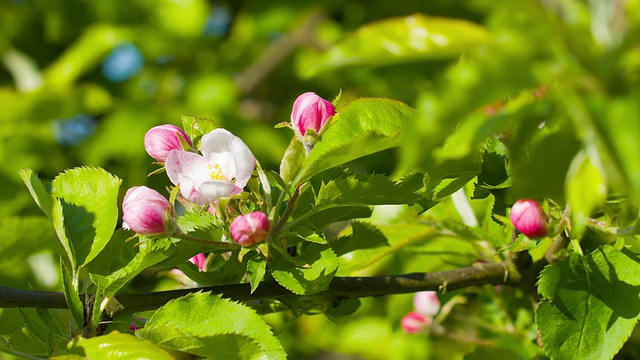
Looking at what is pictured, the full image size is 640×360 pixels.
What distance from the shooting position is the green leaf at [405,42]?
739 mm

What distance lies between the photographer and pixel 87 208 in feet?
3.14

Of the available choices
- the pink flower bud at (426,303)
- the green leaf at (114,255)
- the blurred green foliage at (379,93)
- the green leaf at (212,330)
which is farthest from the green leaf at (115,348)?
the pink flower bud at (426,303)

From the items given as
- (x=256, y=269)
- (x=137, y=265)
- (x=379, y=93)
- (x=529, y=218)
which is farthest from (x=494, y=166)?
(x=379, y=93)

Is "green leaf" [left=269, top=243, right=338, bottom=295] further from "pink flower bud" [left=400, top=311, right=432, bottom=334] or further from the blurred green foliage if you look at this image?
"pink flower bud" [left=400, top=311, right=432, bottom=334]

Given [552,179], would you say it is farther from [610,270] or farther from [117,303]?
[117,303]

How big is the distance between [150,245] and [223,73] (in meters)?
2.44

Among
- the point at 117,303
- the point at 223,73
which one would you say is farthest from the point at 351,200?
the point at 223,73

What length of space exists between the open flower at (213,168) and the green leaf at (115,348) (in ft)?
0.51

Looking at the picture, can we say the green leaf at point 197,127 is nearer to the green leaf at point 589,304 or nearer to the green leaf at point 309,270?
the green leaf at point 309,270

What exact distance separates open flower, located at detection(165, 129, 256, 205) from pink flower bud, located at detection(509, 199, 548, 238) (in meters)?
0.28

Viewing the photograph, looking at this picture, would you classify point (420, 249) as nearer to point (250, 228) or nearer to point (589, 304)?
point (589, 304)

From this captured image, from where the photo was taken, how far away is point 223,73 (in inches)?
128

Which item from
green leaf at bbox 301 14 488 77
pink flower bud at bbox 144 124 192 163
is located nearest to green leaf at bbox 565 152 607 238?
green leaf at bbox 301 14 488 77

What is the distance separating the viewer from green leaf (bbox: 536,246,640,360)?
0.89m
